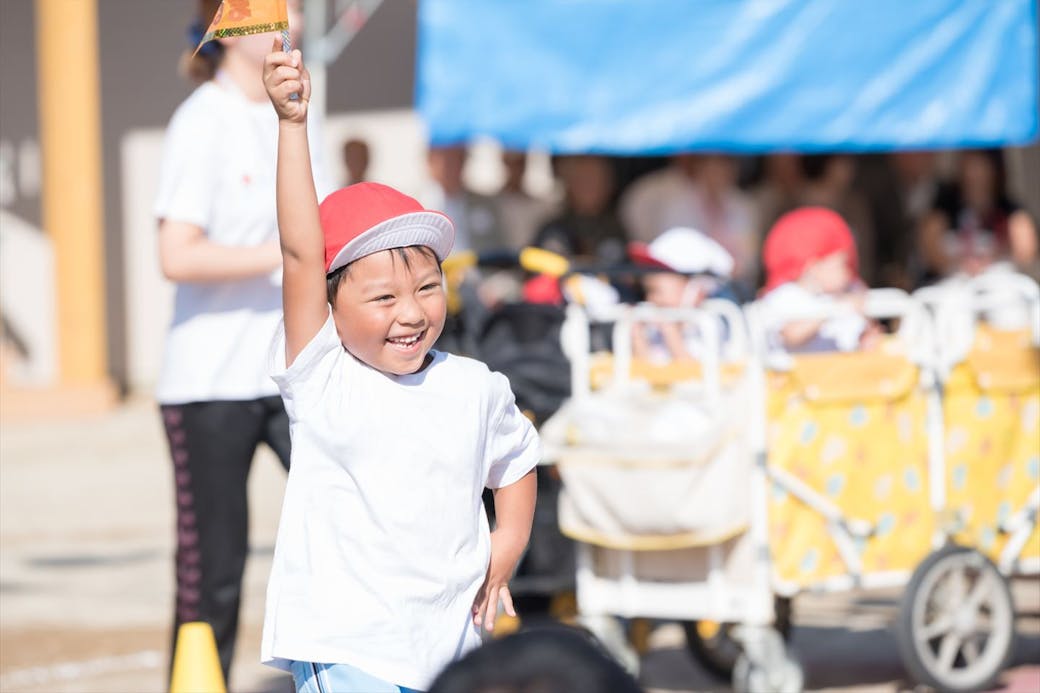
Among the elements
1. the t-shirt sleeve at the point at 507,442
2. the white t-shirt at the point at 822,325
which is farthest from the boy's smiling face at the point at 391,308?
the white t-shirt at the point at 822,325

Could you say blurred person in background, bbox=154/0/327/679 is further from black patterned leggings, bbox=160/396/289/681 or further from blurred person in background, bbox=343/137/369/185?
blurred person in background, bbox=343/137/369/185

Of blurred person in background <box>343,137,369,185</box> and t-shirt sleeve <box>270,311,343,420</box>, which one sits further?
blurred person in background <box>343,137,369,185</box>

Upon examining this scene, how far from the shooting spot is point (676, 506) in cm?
541

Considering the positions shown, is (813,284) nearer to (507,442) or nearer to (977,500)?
(977,500)

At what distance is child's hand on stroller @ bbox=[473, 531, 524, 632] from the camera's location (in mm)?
3129

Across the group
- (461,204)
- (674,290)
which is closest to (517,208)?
(461,204)

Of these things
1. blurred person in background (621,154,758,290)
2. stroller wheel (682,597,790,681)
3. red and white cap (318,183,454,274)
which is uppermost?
blurred person in background (621,154,758,290)

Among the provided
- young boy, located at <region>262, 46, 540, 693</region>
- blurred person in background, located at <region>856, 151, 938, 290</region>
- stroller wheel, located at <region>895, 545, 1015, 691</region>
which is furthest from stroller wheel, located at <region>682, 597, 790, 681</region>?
blurred person in background, located at <region>856, 151, 938, 290</region>

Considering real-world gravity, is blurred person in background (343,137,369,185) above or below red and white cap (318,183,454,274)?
above

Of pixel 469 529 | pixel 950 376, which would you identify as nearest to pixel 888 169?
pixel 950 376

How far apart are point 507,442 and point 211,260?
138 centimetres

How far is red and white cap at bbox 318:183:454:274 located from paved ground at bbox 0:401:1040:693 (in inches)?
124

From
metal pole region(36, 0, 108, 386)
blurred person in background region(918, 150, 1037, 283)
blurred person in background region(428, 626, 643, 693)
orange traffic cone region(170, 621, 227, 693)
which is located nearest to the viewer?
blurred person in background region(428, 626, 643, 693)

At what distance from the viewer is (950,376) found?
5.75m
